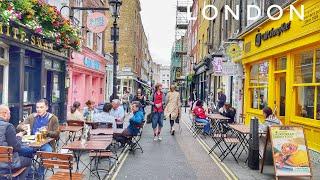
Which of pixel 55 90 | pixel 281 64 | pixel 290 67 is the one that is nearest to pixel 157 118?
pixel 281 64

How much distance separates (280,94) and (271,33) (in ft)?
6.82

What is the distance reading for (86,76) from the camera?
2572 cm

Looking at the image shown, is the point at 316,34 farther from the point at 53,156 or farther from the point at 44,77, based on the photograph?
the point at 44,77

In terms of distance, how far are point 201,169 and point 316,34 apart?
171 inches

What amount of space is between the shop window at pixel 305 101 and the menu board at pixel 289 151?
3388mm

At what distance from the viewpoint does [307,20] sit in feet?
36.8

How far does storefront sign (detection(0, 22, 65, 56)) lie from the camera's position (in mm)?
10989

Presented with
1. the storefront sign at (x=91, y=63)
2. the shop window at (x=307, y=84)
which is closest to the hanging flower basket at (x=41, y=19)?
the storefront sign at (x=91, y=63)

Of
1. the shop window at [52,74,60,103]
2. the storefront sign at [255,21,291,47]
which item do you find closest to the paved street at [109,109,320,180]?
the storefront sign at [255,21,291,47]

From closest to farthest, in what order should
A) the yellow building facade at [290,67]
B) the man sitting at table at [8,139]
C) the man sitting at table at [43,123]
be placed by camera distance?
1. the man sitting at table at [8,139]
2. the man sitting at table at [43,123]
3. the yellow building facade at [290,67]

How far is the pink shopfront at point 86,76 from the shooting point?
21062 mm

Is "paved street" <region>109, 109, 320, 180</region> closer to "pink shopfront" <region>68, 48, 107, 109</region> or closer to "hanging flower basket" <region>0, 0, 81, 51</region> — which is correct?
"hanging flower basket" <region>0, 0, 81, 51</region>

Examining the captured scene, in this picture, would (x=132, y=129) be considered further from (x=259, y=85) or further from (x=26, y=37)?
(x=259, y=85)

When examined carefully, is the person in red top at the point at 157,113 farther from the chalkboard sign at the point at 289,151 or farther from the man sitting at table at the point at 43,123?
the man sitting at table at the point at 43,123
